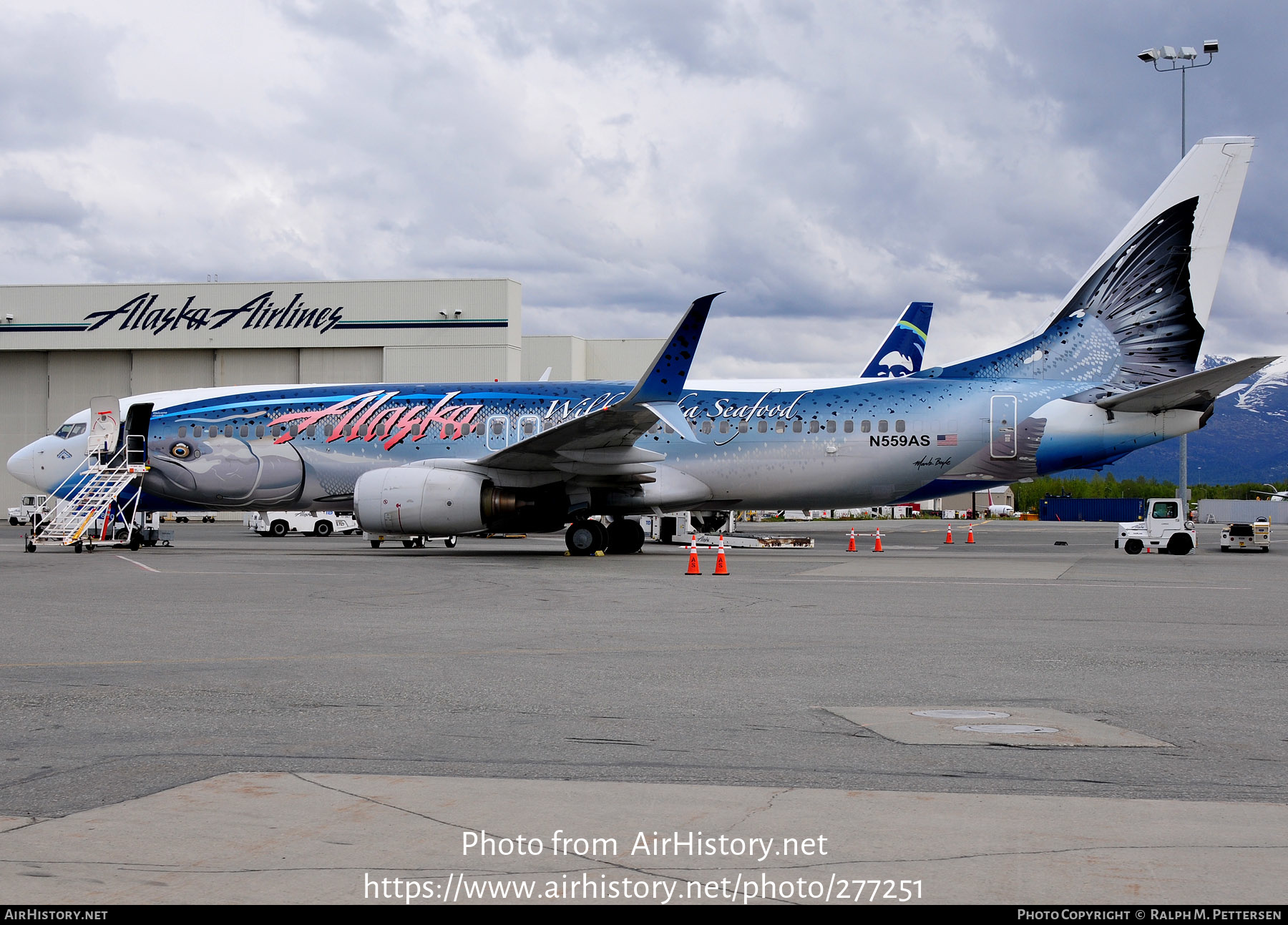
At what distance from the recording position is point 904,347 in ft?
151

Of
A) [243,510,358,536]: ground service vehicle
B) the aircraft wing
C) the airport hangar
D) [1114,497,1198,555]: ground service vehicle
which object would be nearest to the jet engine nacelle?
the aircraft wing

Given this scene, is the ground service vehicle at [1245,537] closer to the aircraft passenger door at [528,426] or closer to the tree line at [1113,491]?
the aircraft passenger door at [528,426]

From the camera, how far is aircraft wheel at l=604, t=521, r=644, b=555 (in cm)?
2645

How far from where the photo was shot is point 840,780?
5465mm

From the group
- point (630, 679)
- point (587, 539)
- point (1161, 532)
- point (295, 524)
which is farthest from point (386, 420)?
point (1161, 532)

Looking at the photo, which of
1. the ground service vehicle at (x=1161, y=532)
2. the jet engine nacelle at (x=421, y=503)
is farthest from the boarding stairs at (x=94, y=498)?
the ground service vehicle at (x=1161, y=532)

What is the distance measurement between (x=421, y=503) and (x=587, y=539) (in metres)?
3.72

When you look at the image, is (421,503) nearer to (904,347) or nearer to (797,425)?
(797,425)

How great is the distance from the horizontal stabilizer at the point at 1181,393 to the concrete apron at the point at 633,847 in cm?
2022

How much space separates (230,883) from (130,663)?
20.7 feet

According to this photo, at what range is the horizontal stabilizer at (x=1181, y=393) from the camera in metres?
23.0

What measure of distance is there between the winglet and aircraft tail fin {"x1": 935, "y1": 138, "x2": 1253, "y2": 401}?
7.91 meters

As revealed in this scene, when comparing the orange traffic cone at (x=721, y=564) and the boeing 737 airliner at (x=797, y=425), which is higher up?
the boeing 737 airliner at (x=797, y=425)
